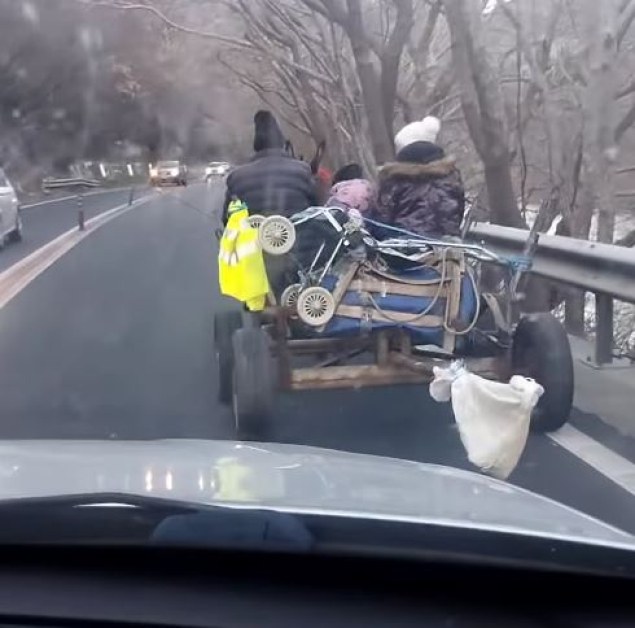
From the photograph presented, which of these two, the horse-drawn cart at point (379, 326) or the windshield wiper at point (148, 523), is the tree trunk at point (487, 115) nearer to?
the horse-drawn cart at point (379, 326)

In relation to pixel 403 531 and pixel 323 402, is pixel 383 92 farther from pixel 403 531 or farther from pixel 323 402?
pixel 403 531

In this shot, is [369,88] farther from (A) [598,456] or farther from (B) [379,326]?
(A) [598,456]

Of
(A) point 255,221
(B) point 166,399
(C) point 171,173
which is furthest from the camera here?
(C) point 171,173

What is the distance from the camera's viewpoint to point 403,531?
9.93ft

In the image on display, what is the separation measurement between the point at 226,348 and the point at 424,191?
1637mm

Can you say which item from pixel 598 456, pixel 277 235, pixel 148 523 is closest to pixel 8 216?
pixel 277 235

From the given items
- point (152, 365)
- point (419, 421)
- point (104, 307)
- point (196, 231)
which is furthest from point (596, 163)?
point (196, 231)

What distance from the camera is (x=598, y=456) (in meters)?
7.47

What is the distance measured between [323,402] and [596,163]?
25.7ft

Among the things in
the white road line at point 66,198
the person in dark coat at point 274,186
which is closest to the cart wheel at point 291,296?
the person in dark coat at point 274,186

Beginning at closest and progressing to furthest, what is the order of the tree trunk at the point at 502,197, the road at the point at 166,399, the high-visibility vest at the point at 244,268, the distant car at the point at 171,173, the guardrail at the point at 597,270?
the road at the point at 166,399 → the high-visibility vest at the point at 244,268 → the guardrail at the point at 597,270 → the tree trunk at the point at 502,197 → the distant car at the point at 171,173

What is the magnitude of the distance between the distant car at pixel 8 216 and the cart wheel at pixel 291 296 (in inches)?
723

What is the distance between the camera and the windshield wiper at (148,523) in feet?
9.58

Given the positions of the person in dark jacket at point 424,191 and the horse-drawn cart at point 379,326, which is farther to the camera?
the person in dark jacket at point 424,191
